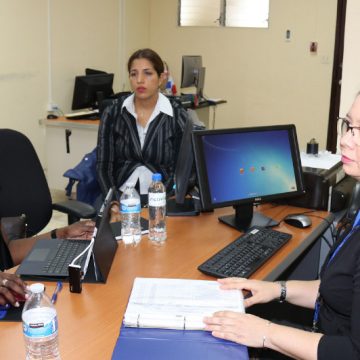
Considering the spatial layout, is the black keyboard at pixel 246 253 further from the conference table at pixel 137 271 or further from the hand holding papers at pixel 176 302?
the hand holding papers at pixel 176 302

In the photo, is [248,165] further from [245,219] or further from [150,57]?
[150,57]

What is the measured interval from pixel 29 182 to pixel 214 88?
15.7ft

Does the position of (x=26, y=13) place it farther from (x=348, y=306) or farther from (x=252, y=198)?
(x=348, y=306)

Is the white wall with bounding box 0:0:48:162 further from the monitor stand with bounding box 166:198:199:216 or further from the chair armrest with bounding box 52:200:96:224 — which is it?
the monitor stand with bounding box 166:198:199:216

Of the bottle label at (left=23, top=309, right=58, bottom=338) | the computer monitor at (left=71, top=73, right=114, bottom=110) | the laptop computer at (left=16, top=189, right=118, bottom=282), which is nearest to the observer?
the bottle label at (left=23, top=309, right=58, bottom=338)

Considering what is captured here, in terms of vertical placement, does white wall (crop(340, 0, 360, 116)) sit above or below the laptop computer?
above

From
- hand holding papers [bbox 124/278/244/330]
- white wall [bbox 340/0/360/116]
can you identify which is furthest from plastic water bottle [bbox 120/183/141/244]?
white wall [bbox 340/0/360/116]

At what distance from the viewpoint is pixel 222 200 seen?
6.45 ft

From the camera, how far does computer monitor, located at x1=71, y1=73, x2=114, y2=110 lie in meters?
4.88

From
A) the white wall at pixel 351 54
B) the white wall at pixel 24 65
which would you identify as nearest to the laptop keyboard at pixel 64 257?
the white wall at pixel 351 54

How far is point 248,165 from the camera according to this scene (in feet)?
6.63

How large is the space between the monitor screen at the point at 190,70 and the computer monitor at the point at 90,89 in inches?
37.8

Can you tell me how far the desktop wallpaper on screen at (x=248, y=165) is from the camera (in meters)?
1.94

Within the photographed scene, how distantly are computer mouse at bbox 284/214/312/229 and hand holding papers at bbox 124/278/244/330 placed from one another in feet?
2.48
